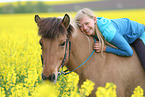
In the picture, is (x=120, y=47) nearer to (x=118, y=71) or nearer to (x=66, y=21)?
(x=118, y=71)

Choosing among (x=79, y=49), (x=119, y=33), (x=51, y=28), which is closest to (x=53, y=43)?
(x=51, y=28)

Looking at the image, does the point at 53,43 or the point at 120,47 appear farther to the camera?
the point at 120,47

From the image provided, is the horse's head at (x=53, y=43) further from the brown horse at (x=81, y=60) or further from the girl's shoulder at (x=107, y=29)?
the girl's shoulder at (x=107, y=29)

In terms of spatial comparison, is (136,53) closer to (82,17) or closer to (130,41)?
(130,41)

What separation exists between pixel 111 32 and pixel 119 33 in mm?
298

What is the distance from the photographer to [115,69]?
125 inches

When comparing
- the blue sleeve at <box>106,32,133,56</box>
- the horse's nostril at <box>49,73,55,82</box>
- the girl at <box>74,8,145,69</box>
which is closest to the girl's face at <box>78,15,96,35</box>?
the girl at <box>74,8,145,69</box>

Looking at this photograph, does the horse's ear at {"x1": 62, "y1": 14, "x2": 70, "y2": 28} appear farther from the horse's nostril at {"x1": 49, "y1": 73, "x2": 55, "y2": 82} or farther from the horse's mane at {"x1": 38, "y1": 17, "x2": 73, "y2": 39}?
the horse's nostril at {"x1": 49, "y1": 73, "x2": 55, "y2": 82}

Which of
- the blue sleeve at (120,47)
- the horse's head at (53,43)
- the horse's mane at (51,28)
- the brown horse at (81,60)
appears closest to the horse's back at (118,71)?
the brown horse at (81,60)

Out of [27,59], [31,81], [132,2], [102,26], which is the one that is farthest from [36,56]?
[132,2]

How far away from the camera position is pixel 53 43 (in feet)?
8.88

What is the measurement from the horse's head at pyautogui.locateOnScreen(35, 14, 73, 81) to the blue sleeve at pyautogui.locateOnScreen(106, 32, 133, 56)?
0.80 meters

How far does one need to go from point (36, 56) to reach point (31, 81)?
211cm

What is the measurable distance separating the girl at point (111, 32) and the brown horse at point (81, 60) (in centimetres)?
12
